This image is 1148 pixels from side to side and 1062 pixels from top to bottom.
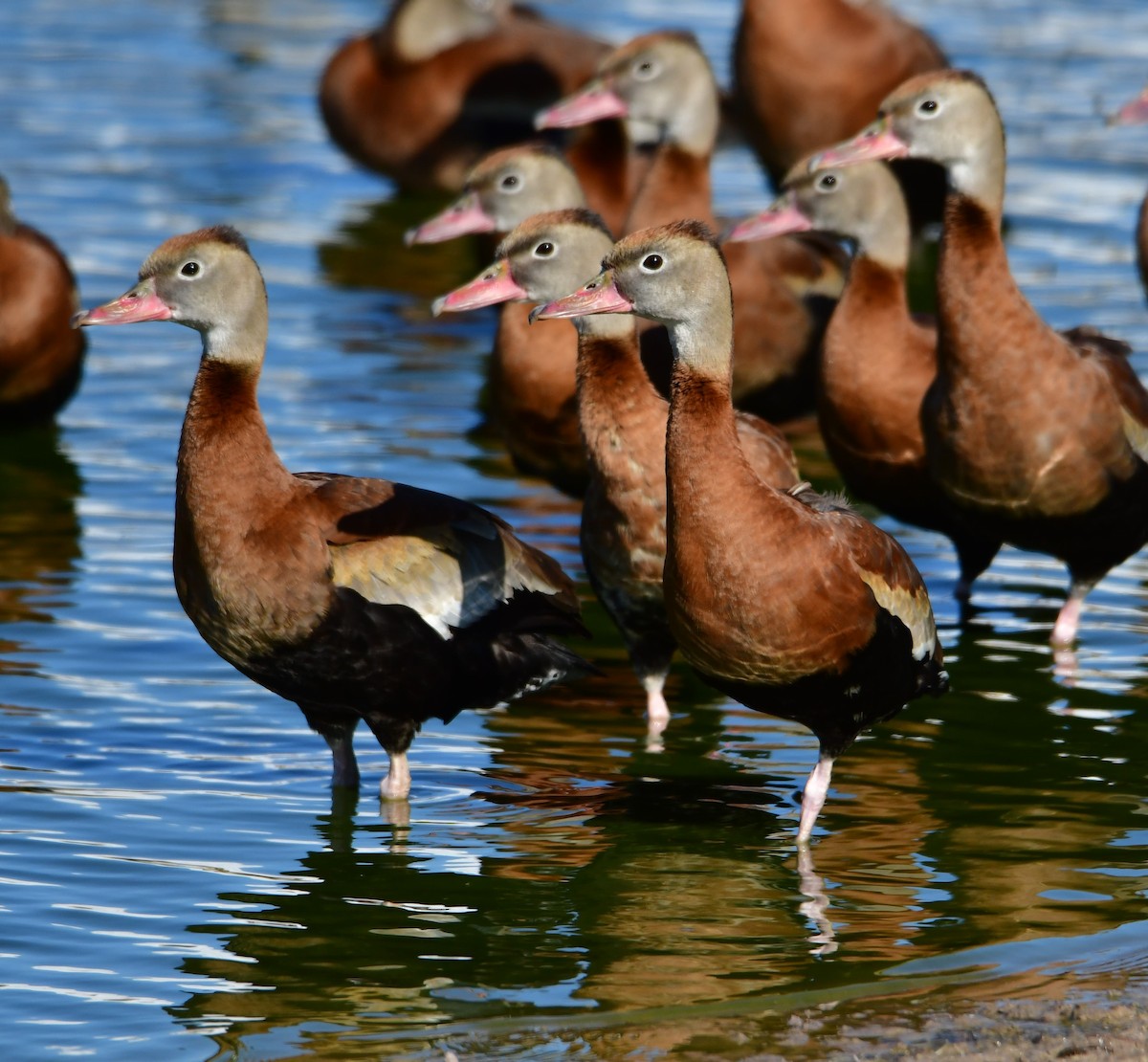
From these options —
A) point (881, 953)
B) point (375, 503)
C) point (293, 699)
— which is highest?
point (375, 503)

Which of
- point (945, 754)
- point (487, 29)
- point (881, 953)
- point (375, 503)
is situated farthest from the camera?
point (487, 29)

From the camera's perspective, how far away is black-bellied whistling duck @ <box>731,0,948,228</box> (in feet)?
43.9

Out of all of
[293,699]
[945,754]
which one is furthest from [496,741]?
[945,754]

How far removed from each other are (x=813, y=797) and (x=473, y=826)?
105cm

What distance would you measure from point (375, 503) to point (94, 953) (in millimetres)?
1665

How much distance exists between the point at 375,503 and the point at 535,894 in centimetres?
131

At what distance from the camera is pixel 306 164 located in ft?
56.0

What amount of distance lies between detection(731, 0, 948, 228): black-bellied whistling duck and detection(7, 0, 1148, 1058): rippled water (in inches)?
96.7

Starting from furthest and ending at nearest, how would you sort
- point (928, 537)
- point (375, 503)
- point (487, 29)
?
point (487, 29)
point (928, 537)
point (375, 503)

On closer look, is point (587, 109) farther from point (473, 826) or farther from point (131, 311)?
point (473, 826)

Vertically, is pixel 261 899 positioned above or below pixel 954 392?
below

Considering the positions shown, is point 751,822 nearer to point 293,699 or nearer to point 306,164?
point 293,699

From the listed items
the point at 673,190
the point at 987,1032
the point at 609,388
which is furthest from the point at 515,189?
the point at 987,1032

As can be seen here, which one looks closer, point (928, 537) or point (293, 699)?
point (293, 699)
